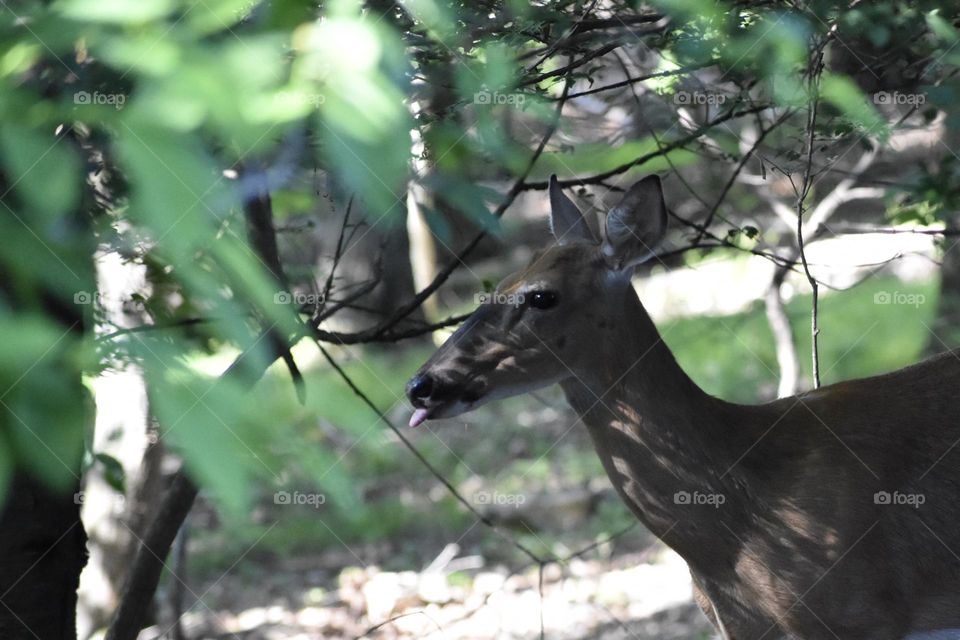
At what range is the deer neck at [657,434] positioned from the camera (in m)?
3.91

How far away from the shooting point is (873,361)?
32.1 ft

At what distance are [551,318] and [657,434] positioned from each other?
544mm

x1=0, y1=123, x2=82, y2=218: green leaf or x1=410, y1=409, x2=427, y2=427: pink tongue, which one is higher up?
x1=0, y1=123, x2=82, y2=218: green leaf

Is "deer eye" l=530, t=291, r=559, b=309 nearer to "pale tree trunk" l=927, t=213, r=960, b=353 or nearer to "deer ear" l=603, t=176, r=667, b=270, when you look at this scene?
"deer ear" l=603, t=176, r=667, b=270

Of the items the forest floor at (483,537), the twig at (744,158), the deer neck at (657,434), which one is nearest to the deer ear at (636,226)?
the deer neck at (657,434)

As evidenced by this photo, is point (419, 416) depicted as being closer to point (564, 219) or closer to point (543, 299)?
point (543, 299)

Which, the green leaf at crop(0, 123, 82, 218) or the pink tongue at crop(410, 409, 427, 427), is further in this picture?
the pink tongue at crop(410, 409, 427, 427)

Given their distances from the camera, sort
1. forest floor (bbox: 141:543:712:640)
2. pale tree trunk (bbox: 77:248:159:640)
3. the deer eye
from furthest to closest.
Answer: forest floor (bbox: 141:543:712:640)
pale tree trunk (bbox: 77:248:159:640)
the deer eye

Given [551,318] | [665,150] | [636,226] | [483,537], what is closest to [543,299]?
[551,318]

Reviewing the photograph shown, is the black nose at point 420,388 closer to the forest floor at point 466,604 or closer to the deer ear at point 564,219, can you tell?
the deer ear at point 564,219

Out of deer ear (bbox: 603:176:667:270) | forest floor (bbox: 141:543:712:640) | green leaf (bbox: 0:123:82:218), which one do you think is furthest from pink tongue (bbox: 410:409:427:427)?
green leaf (bbox: 0:123:82:218)

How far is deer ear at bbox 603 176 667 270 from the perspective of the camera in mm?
3898

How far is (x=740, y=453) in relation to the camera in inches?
155

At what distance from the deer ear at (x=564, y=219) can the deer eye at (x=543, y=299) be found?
41 centimetres
